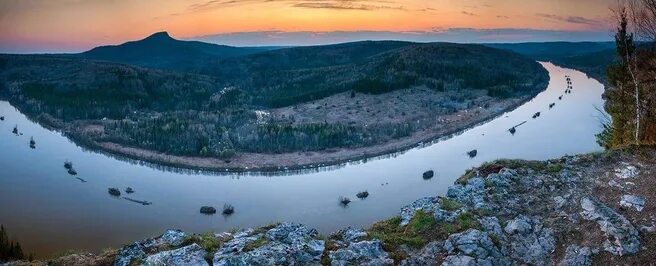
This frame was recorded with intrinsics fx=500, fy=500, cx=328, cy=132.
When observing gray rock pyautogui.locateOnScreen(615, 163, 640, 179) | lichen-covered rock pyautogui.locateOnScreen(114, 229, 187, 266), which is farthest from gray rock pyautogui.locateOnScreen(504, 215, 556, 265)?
lichen-covered rock pyautogui.locateOnScreen(114, 229, 187, 266)

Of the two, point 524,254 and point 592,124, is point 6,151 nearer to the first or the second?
point 524,254

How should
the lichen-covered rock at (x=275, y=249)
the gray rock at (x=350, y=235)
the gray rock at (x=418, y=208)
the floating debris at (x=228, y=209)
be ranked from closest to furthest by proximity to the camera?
the lichen-covered rock at (x=275, y=249) → the gray rock at (x=350, y=235) → the gray rock at (x=418, y=208) → the floating debris at (x=228, y=209)

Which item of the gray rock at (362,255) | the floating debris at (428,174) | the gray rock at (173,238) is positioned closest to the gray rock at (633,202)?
the gray rock at (362,255)

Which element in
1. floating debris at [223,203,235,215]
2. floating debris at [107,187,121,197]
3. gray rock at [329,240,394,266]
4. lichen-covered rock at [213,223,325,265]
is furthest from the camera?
floating debris at [107,187,121,197]

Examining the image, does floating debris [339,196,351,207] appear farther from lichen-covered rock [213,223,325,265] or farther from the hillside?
lichen-covered rock [213,223,325,265]

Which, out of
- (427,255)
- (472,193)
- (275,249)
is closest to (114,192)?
(275,249)

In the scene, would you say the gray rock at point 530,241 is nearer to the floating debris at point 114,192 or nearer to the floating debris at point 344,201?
the floating debris at point 344,201
